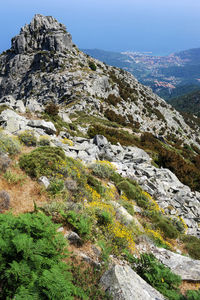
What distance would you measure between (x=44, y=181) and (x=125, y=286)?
461cm

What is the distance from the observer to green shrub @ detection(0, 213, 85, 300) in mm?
2873

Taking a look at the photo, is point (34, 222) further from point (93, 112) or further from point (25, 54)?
point (25, 54)

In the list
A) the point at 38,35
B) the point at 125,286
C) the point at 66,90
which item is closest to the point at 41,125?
the point at 125,286

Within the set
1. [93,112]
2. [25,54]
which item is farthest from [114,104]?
[25,54]

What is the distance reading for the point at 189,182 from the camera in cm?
1845

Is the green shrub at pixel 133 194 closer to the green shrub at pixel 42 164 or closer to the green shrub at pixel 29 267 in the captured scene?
the green shrub at pixel 42 164

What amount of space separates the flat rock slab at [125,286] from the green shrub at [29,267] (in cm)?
82

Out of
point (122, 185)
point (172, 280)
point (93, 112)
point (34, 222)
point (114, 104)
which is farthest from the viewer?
point (114, 104)

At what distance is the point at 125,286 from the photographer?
4062 millimetres

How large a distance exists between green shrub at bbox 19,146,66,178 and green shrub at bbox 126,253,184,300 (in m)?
4.55

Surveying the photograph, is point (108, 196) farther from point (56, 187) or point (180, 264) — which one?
point (180, 264)

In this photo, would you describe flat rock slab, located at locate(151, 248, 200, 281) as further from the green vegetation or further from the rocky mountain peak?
the rocky mountain peak

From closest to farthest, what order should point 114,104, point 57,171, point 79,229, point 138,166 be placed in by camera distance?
point 79,229 < point 57,171 < point 138,166 < point 114,104

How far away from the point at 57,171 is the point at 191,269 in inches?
244
